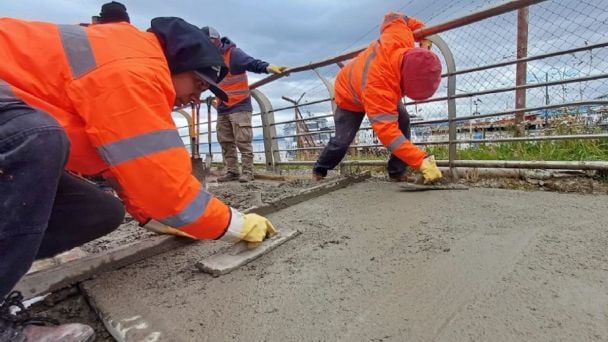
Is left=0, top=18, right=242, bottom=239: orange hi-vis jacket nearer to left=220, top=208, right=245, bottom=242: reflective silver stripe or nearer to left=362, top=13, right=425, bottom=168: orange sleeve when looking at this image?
left=220, top=208, right=245, bottom=242: reflective silver stripe

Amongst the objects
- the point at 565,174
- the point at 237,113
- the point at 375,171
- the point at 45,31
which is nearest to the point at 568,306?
the point at 45,31

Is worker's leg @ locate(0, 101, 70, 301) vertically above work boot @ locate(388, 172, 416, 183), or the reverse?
worker's leg @ locate(0, 101, 70, 301)

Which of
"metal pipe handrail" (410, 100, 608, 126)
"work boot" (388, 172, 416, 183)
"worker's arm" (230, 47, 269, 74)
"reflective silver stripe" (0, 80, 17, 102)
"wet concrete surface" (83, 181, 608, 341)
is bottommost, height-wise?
"wet concrete surface" (83, 181, 608, 341)

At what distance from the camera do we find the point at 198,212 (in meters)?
1.32

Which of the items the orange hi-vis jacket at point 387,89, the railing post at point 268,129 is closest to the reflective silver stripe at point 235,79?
the railing post at point 268,129

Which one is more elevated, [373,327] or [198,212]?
[198,212]

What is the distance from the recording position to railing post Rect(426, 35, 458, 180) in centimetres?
301

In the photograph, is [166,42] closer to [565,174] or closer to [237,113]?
[565,174]

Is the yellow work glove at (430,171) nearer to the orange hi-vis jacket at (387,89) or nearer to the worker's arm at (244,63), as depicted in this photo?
the orange hi-vis jacket at (387,89)

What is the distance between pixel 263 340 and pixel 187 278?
1.94ft

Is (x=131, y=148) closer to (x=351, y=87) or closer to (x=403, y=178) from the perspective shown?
(x=351, y=87)

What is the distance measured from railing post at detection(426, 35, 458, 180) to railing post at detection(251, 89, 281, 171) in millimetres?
2311

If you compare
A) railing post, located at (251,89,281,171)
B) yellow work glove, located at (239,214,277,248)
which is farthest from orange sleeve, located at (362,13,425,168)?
railing post, located at (251,89,281,171)

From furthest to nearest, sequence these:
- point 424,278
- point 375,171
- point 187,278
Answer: point 375,171
point 187,278
point 424,278
